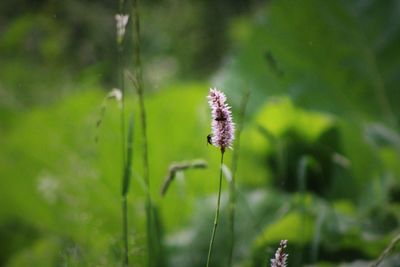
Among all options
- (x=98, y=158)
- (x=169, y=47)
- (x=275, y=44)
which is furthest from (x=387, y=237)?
(x=169, y=47)

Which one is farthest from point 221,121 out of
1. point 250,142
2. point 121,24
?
point 250,142

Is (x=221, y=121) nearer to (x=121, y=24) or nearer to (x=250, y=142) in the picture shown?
(x=121, y=24)

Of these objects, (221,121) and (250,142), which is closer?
(221,121)

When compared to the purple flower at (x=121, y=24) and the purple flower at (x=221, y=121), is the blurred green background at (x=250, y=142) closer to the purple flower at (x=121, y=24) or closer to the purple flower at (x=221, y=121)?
the purple flower at (x=121, y=24)

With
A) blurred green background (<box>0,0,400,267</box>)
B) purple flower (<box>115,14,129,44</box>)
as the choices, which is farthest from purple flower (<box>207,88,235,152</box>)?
blurred green background (<box>0,0,400,267</box>)

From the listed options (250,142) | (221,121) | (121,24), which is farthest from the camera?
(250,142)

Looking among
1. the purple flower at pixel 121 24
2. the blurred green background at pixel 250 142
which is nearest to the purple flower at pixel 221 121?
the purple flower at pixel 121 24

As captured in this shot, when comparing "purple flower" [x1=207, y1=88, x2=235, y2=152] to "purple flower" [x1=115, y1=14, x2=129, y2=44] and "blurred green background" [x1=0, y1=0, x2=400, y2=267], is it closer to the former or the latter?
"purple flower" [x1=115, y1=14, x2=129, y2=44]

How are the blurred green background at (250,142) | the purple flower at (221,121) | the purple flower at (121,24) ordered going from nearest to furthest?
the purple flower at (221,121) → the purple flower at (121,24) → the blurred green background at (250,142)

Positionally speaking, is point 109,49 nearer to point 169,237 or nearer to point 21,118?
point 21,118
